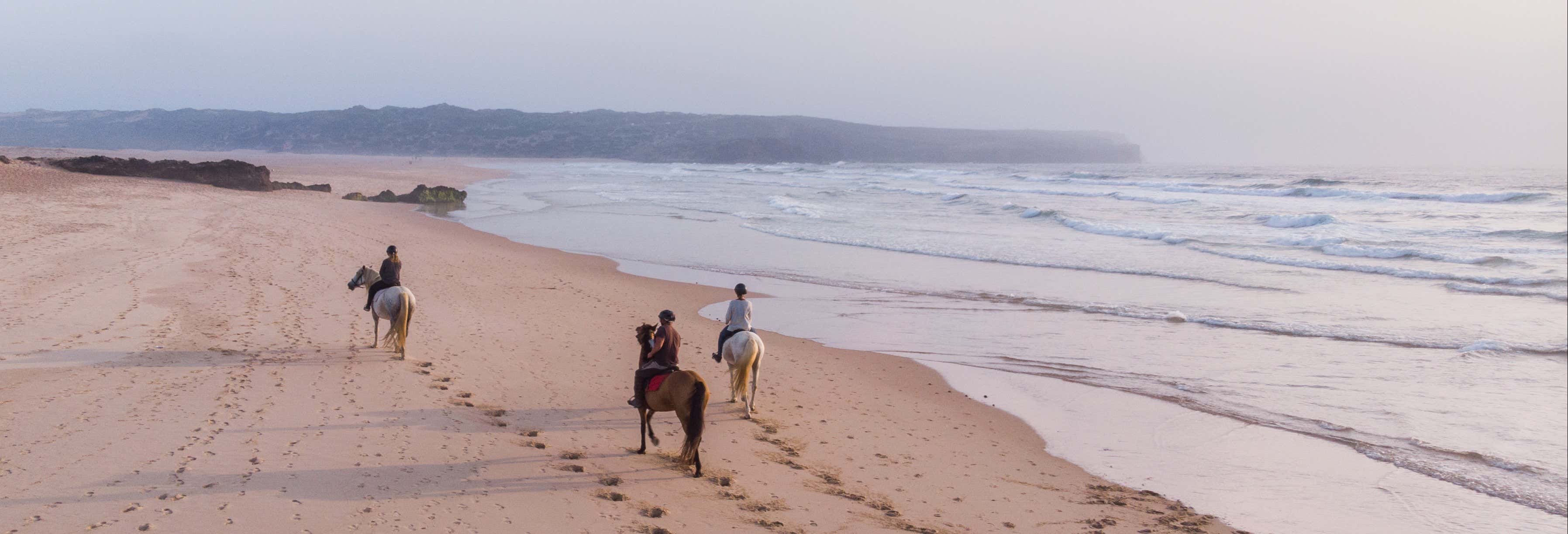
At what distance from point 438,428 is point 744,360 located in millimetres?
2617

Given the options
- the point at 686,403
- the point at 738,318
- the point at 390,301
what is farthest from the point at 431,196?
the point at 686,403

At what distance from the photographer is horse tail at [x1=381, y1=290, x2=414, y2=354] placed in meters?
8.65

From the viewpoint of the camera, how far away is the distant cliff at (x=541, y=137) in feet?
428

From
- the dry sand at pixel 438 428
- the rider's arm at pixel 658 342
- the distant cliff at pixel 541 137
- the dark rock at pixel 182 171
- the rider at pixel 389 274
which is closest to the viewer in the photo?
the dry sand at pixel 438 428

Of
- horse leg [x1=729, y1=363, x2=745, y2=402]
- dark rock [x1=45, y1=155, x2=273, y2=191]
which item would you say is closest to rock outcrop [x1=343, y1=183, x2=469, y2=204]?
dark rock [x1=45, y1=155, x2=273, y2=191]

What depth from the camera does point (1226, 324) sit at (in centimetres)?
1291

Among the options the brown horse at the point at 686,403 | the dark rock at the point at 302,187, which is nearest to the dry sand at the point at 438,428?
the brown horse at the point at 686,403

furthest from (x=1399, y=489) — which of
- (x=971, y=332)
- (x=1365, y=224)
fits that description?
(x=1365, y=224)

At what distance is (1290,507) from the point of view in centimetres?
640

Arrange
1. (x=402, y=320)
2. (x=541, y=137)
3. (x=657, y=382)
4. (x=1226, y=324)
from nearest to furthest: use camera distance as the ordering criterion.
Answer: (x=657, y=382) < (x=402, y=320) < (x=1226, y=324) < (x=541, y=137)

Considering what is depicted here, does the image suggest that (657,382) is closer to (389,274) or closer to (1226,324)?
(389,274)

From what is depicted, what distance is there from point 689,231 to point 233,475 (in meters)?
20.4

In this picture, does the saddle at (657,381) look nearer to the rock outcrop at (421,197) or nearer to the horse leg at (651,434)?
the horse leg at (651,434)

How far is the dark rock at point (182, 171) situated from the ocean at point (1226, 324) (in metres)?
7.85
